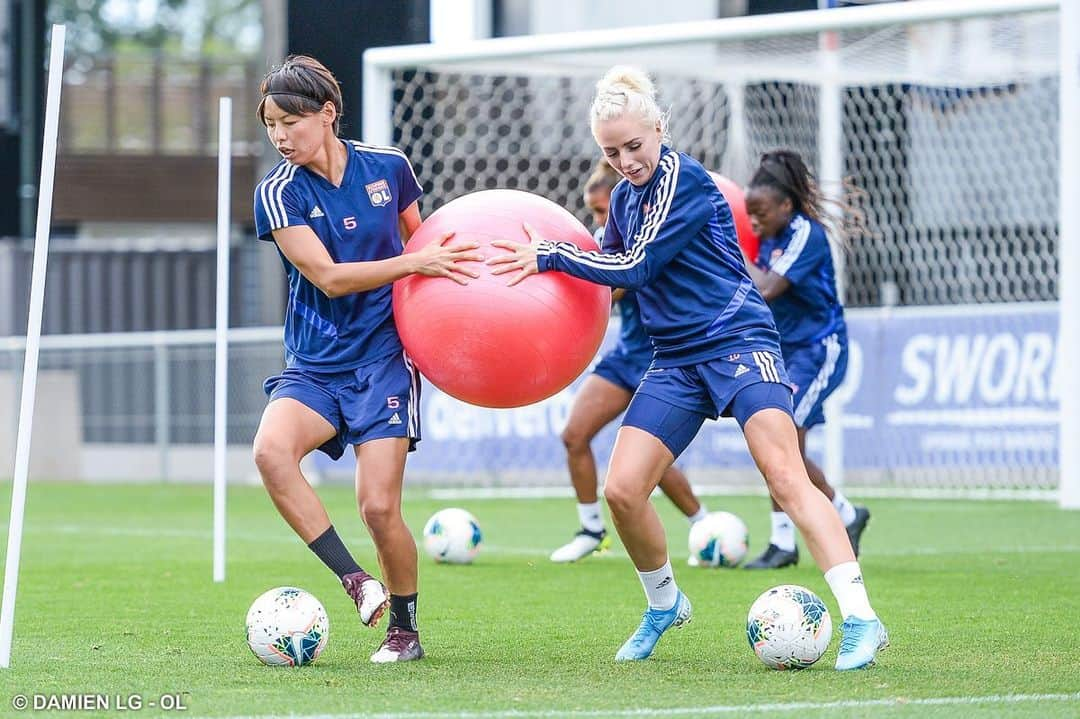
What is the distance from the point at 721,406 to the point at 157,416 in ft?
50.5

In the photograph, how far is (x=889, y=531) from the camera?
12.0m

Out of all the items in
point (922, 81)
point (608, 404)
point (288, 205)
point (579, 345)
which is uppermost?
point (922, 81)

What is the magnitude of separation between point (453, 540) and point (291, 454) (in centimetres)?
388

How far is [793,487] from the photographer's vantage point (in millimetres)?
5930

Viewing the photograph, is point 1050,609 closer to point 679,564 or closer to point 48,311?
point 679,564

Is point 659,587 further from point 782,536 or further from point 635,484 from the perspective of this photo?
point 782,536

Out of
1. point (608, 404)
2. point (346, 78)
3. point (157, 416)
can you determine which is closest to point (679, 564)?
point (608, 404)

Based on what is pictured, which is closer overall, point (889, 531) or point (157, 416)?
point (889, 531)

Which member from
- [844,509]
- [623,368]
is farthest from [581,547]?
[844,509]

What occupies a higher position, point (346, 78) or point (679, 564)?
point (346, 78)

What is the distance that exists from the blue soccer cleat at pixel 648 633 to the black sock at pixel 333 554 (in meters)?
0.99

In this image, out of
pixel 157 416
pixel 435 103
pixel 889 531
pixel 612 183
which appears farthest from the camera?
pixel 157 416

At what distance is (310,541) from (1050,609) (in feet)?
10.4

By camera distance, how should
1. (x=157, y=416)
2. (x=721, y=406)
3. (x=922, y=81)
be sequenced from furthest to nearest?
(x=157, y=416) → (x=922, y=81) → (x=721, y=406)
